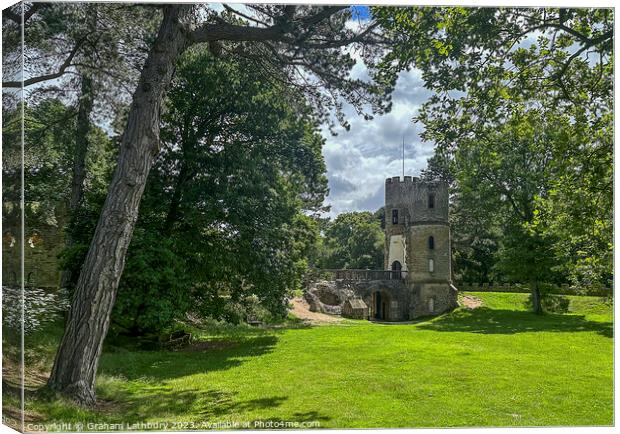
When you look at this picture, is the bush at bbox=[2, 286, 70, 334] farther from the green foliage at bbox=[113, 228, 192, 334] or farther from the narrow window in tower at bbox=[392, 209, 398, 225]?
the narrow window in tower at bbox=[392, 209, 398, 225]

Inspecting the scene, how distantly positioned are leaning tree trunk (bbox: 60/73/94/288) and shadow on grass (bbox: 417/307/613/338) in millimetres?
5931

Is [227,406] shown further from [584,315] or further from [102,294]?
[584,315]

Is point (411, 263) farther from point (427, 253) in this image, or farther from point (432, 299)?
point (432, 299)

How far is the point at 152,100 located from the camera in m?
5.89

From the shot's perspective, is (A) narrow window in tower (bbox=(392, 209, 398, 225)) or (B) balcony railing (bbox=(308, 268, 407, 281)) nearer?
(B) balcony railing (bbox=(308, 268, 407, 281))

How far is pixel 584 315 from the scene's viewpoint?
7258mm

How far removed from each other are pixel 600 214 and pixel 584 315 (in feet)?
5.74

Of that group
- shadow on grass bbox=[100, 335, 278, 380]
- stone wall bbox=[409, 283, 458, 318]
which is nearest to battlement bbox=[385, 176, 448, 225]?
stone wall bbox=[409, 283, 458, 318]

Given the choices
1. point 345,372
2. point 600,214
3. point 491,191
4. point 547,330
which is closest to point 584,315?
point 547,330

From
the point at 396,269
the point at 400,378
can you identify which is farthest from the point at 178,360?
the point at 396,269

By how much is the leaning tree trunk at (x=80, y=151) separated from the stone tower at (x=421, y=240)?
4.37 metres

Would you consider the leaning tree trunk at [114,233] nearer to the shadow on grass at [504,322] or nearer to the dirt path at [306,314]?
the shadow on grass at [504,322]

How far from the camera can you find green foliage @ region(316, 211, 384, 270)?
750 centimetres

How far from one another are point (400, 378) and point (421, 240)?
3.10 meters
